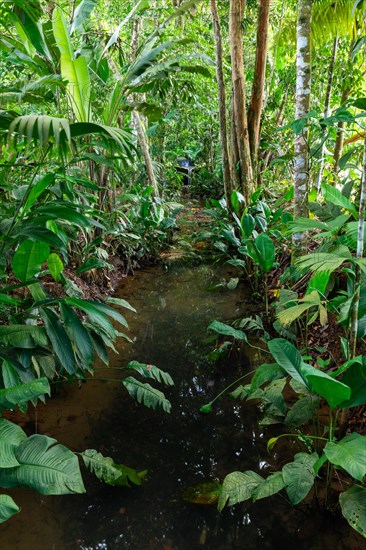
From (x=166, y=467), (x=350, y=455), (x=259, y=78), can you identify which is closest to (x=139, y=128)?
(x=259, y=78)

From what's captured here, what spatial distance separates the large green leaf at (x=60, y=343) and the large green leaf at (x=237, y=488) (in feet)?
2.64

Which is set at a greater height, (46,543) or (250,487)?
(250,487)

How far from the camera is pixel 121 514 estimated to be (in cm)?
175

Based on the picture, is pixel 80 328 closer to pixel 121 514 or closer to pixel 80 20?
pixel 121 514

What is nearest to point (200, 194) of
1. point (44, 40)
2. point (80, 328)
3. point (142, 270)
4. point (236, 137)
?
point (236, 137)

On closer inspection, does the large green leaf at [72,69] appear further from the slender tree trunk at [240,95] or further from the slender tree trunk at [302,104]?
the slender tree trunk at [240,95]

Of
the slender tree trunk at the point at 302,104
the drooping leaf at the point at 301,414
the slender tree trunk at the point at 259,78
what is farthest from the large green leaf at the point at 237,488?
the slender tree trunk at the point at 259,78

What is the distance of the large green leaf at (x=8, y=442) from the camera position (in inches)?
50.7

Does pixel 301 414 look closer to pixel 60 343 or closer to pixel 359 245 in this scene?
pixel 359 245

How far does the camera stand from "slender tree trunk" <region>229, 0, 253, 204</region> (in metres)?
4.80

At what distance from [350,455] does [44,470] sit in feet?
3.22

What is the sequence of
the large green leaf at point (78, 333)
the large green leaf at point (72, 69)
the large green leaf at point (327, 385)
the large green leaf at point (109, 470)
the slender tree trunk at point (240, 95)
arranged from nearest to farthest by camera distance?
the large green leaf at point (327, 385) → the large green leaf at point (109, 470) → the large green leaf at point (78, 333) → the large green leaf at point (72, 69) → the slender tree trunk at point (240, 95)

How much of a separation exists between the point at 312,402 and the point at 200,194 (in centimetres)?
945

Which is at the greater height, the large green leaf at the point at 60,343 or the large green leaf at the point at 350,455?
the large green leaf at the point at 60,343
